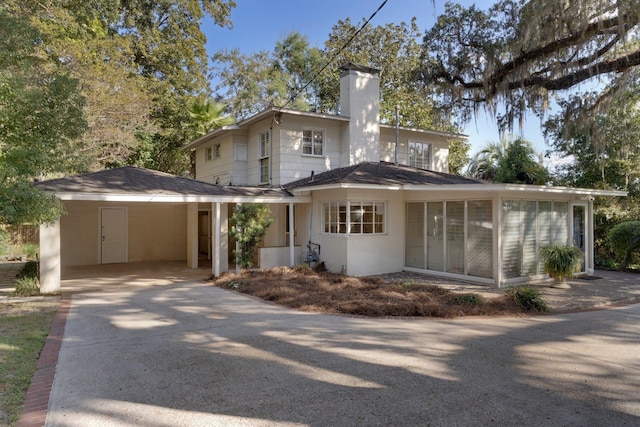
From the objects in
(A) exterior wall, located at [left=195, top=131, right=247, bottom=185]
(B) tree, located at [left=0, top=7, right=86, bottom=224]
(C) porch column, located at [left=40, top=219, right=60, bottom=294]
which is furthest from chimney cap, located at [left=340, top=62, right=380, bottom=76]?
(C) porch column, located at [left=40, top=219, right=60, bottom=294]

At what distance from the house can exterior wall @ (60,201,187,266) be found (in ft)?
0.12

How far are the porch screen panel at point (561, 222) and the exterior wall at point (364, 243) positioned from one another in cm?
421

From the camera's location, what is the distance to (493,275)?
1013 cm

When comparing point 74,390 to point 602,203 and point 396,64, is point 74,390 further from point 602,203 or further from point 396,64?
point 396,64

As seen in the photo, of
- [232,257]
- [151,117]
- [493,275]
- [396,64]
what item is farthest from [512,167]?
[151,117]

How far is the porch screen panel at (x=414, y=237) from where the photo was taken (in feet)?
39.7

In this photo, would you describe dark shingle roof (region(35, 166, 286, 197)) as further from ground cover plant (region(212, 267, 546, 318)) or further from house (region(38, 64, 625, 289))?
ground cover plant (region(212, 267, 546, 318))

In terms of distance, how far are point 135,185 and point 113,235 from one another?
5335 mm

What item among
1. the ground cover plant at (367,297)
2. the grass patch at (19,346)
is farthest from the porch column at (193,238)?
the grass patch at (19,346)

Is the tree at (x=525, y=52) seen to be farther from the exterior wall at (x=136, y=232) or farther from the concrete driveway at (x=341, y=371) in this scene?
the exterior wall at (x=136, y=232)

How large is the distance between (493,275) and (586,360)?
524 centimetres

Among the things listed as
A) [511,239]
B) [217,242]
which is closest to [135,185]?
[217,242]

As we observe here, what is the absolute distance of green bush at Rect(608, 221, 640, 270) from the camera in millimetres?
12656

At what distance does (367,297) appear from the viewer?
8461mm
